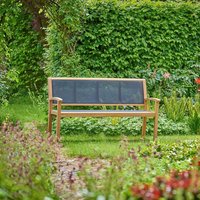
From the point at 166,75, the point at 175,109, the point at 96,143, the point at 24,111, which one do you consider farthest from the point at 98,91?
the point at 24,111

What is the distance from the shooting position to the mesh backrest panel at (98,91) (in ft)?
30.7

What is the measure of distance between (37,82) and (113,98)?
6413 mm

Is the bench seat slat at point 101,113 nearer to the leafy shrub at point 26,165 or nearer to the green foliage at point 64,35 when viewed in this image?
the green foliage at point 64,35

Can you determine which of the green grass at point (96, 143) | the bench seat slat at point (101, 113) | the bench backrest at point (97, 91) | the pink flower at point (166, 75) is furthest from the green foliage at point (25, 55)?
the bench seat slat at point (101, 113)

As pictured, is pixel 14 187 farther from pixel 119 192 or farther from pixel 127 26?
pixel 127 26

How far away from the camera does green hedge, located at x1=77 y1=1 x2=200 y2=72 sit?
11.5 metres

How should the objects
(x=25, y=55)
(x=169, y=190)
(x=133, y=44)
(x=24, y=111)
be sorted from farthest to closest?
(x=25, y=55) → (x=24, y=111) → (x=133, y=44) → (x=169, y=190)

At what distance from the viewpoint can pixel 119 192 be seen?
360cm

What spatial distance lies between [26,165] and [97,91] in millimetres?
5444

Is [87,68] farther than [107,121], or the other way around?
[87,68]

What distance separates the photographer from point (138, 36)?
1181 centimetres

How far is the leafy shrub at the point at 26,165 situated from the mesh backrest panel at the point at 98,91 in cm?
427

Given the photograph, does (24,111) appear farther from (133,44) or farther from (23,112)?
(133,44)

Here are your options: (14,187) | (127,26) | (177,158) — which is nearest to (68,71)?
(127,26)
